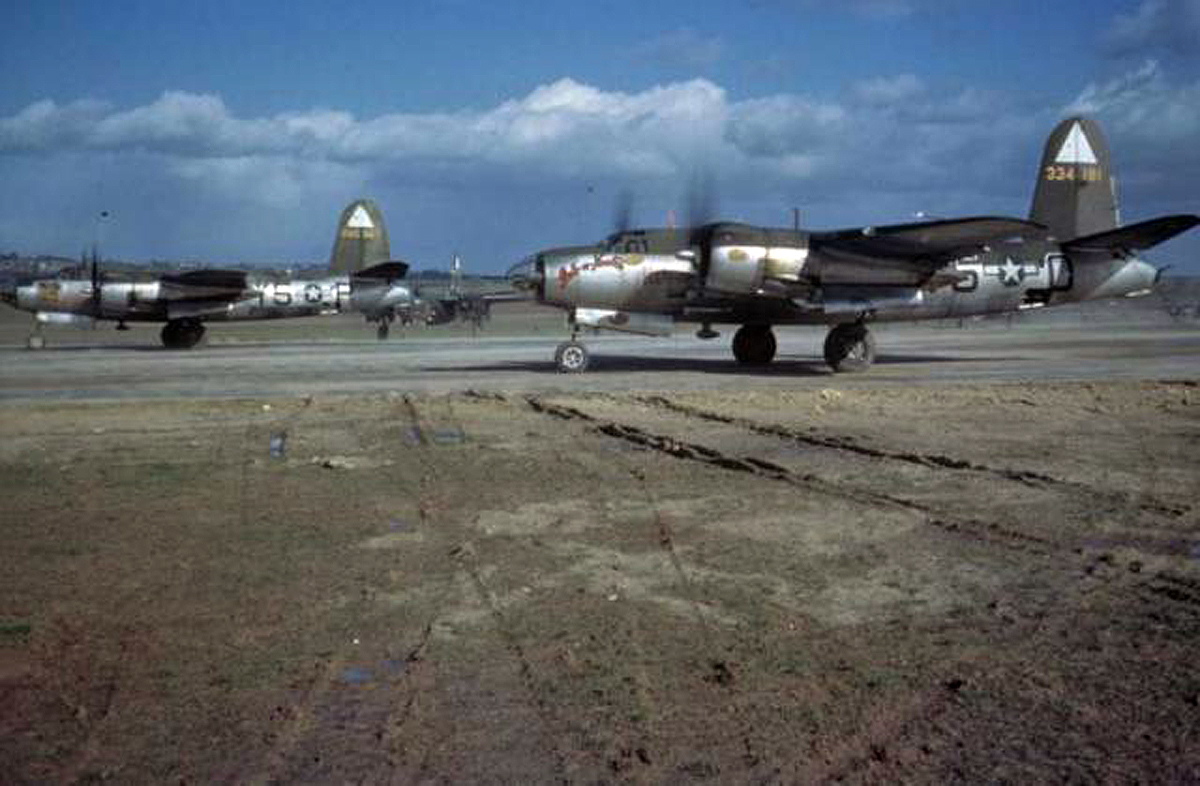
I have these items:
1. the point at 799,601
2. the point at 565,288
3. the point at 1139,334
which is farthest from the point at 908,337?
→ the point at 799,601

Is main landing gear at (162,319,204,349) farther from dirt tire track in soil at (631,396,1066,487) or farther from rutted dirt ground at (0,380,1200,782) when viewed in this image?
rutted dirt ground at (0,380,1200,782)

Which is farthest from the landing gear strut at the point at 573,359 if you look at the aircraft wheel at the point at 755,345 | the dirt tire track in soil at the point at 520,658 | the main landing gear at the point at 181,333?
the main landing gear at the point at 181,333

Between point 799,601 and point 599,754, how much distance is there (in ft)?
7.50

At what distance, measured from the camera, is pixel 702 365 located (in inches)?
968

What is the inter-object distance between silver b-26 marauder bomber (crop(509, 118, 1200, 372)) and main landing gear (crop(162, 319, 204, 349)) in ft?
55.6

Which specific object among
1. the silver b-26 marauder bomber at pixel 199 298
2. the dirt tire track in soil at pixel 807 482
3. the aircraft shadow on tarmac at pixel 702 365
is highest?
the silver b-26 marauder bomber at pixel 199 298

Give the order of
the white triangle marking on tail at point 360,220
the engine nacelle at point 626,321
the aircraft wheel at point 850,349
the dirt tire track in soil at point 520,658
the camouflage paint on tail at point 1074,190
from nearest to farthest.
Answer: the dirt tire track in soil at point 520,658 < the engine nacelle at point 626,321 < the aircraft wheel at point 850,349 < the camouflage paint on tail at point 1074,190 < the white triangle marking on tail at point 360,220

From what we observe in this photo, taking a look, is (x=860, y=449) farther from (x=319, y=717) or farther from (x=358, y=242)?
(x=358, y=242)

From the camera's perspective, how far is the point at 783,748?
13.9ft

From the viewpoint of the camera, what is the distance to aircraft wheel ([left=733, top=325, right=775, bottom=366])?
2417 centimetres

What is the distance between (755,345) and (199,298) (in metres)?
18.9

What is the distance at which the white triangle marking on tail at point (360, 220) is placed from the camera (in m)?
39.6

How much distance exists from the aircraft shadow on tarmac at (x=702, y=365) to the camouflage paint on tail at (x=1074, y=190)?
333cm

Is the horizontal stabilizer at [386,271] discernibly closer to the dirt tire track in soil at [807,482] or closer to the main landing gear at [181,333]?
the main landing gear at [181,333]
